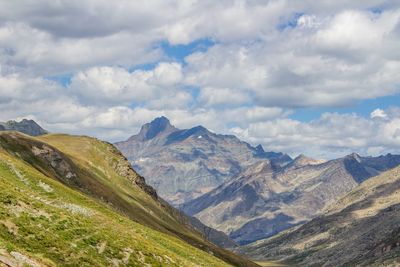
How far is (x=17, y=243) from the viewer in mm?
36531

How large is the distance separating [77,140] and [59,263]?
147m

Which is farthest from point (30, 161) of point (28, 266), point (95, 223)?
point (28, 266)

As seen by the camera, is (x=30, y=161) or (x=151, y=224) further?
(x=151, y=224)

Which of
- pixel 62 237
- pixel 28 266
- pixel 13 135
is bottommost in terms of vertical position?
pixel 28 266

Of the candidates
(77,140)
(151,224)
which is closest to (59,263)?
(151,224)

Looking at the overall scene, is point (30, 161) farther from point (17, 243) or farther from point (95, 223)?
point (17, 243)

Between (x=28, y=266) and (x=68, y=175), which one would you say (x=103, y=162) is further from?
(x=28, y=266)

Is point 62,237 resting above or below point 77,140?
below

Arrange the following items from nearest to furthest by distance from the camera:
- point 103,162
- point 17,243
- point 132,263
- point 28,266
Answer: point 28,266
point 17,243
point 132,263
point 103,162

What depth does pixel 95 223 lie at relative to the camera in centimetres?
4984

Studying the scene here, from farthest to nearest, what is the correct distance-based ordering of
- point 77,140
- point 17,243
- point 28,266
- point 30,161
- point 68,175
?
point 77,140
point 68,175
point 30,161
point 17,243
point 28,266

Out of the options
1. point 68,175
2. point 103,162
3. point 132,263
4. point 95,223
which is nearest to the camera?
point 132,263

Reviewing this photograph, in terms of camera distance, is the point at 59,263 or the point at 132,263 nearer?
the point at 59,263

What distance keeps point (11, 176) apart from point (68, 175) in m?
52.5
